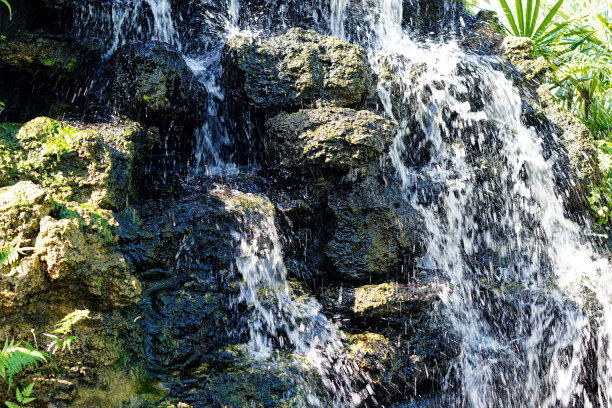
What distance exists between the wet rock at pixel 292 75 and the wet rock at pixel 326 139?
0.39 meters

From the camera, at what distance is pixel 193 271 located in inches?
161

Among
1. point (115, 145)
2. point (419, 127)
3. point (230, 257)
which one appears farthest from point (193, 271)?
point (419, 127)

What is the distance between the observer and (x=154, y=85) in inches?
194

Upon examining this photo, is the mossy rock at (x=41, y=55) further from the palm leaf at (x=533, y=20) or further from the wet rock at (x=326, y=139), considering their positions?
the palm leaf at (x=533, y=20)

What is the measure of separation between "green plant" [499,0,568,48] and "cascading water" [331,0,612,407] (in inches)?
77.0

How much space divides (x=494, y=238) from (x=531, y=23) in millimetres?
4307

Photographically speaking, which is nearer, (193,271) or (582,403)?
(193,271)

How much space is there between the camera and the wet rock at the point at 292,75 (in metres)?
5.31

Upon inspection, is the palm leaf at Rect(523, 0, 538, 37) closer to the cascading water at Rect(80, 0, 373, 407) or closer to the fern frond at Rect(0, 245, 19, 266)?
the cascading water at Rect(80, 0, 373, 407)

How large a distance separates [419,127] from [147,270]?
3.55 meters

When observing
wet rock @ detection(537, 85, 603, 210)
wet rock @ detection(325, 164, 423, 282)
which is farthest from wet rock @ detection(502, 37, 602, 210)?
wet rock @ detection(325, 164, 423, 282)

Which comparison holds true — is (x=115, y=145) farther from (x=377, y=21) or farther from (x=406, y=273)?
(x=377, y=21)

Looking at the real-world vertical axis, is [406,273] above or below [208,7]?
below

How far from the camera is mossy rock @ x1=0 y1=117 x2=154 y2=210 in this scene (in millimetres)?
3605
